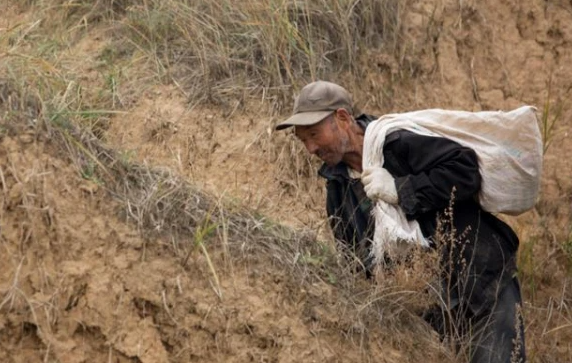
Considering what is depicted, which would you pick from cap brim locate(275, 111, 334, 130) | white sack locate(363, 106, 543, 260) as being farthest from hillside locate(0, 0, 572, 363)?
cap brim locate(275, 111, 334, 130)

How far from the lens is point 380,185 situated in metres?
5.59

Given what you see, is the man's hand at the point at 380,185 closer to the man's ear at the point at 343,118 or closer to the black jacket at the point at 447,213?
the black jacket at the point at 447,213

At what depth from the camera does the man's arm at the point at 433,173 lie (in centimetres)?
552

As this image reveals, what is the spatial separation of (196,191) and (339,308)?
0.78 m

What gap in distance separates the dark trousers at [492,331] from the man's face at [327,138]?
788 mm

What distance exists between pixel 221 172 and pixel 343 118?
106 centimetres

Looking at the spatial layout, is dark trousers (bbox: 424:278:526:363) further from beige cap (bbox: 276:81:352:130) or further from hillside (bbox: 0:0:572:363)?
beige cap (bbox: 276:81:352:130)

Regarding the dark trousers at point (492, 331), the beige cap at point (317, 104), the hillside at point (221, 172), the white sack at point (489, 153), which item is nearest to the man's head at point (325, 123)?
the beige cap at point (317, 104)

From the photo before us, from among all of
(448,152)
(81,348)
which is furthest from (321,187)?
(81,348)

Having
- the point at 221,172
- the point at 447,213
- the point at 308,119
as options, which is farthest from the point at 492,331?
the point at 221,172

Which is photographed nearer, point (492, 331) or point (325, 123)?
point (492, 331)

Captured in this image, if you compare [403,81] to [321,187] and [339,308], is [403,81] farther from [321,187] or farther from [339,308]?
[339,308]

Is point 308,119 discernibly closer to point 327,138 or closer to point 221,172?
point 327,138

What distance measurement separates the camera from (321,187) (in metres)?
6.86
